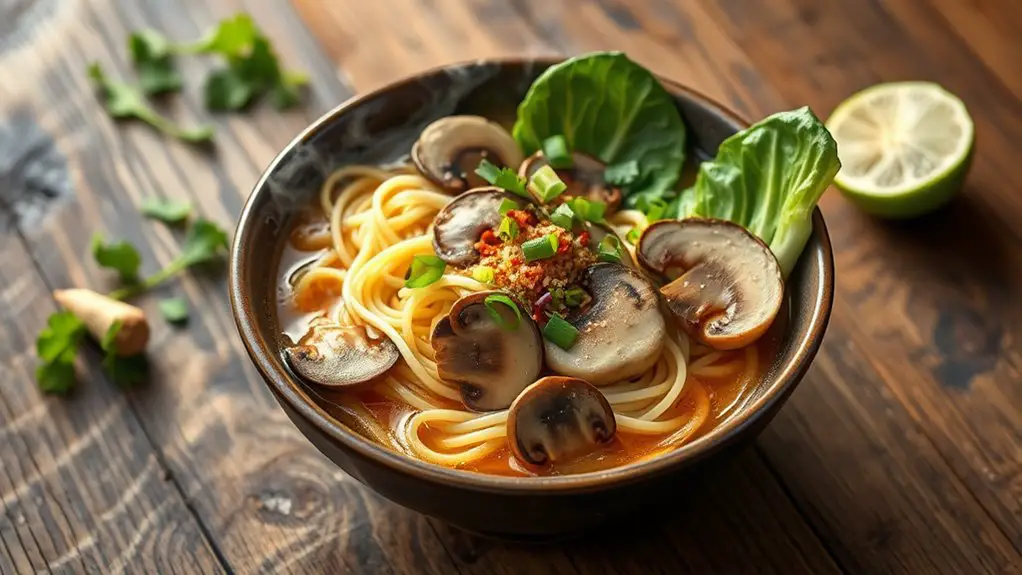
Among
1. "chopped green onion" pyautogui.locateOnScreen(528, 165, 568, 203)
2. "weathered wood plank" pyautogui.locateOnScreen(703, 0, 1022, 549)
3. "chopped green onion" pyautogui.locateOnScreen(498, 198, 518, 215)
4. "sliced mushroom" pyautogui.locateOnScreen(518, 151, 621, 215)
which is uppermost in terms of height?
"chopped green onion" pyautogui.locateOnScreen(498, 198, 518, 215)

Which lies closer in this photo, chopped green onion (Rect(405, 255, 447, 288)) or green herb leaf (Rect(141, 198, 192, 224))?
chopped green onion (Rect(405, 255, 447, 288))

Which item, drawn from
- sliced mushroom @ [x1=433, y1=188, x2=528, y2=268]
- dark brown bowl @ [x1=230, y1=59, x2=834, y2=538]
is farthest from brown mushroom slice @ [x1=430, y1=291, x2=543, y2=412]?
dark brown bowl @ [x1=230, y1=59, x2=834, y2=538]

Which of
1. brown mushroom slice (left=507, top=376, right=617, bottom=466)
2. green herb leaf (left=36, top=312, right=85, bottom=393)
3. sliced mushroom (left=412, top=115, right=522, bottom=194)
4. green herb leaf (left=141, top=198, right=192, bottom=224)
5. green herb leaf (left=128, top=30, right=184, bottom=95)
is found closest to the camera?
brown mushroom slice (left=507, top=376, right=617, bottom=466)

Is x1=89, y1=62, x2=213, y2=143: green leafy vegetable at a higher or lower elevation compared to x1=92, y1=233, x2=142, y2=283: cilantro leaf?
higher

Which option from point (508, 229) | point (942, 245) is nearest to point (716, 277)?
point (508, 229)

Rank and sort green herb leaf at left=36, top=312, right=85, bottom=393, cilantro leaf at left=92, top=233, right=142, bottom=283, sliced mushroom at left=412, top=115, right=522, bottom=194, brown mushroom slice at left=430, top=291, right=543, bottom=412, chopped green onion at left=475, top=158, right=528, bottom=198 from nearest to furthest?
1. brown mushroom slice at left=430, top=291, right=543, bottom=412
2. chopped green onion at left=475, top=158, right=528, bottom=198
3. sliced mushroom at left=412, top=115, right=522, bottom=194
4. green herb leaf at left=36, top=312, right=85, bottom=393
5. cilantro leaf at left=92, top=233, right=142, bottom=283

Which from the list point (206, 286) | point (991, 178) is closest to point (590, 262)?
point (206, 286)

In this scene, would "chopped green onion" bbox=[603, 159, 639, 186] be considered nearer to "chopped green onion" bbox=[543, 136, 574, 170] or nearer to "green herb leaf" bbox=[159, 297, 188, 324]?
"chopped green onion" bbox=[543, 136, 574, 170]
